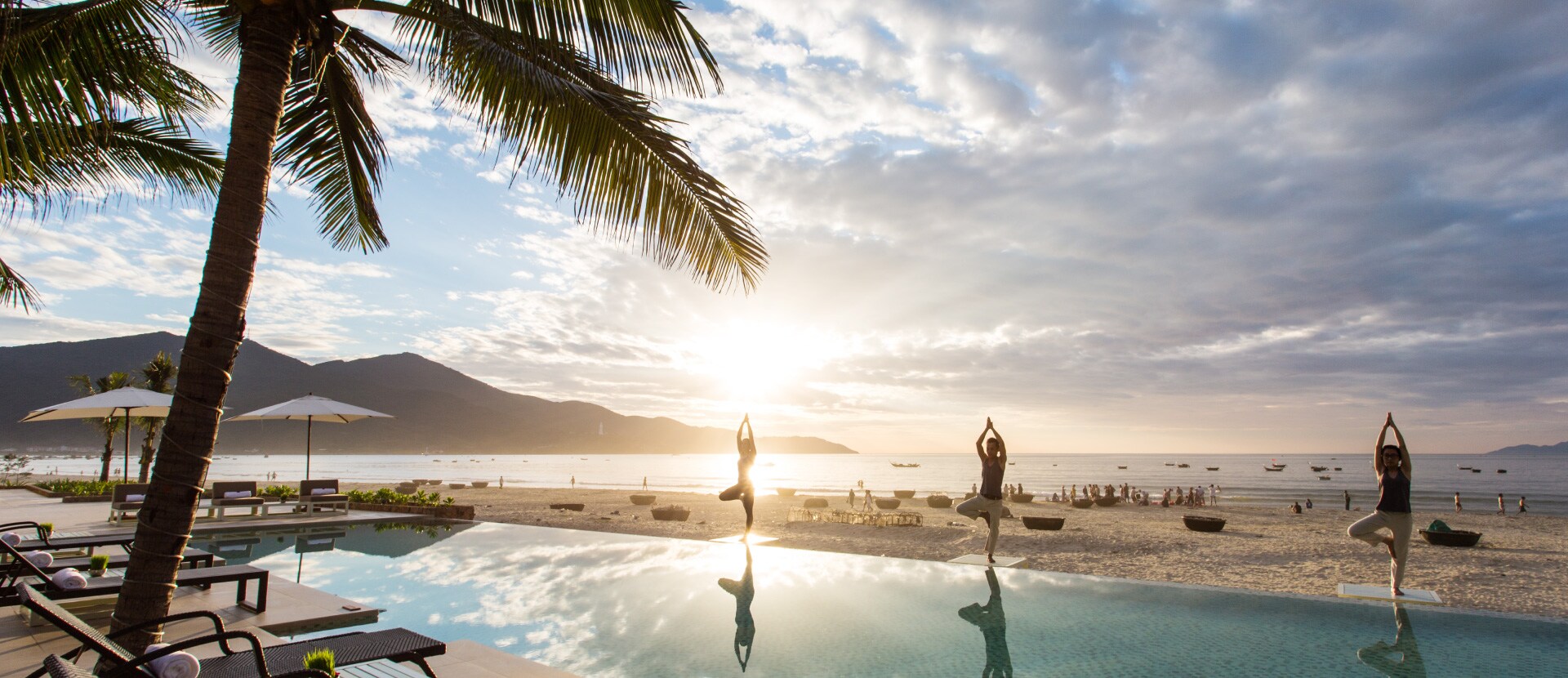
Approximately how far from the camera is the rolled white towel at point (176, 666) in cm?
274

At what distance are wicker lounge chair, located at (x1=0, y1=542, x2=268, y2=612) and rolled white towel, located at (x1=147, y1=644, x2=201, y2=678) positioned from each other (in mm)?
2203

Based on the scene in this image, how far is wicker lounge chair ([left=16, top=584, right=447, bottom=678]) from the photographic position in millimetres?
2670

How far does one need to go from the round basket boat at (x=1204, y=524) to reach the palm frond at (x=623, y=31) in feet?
69.0

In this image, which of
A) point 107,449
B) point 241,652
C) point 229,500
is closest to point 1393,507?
point 241,652

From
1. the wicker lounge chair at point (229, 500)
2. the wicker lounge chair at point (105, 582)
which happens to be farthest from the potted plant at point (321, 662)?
the wicker lounge chair at point (229, 500)

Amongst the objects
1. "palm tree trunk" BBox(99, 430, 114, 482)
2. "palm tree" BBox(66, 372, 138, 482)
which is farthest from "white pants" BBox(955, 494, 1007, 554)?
"palm tree trunk" BBox(99, 430, 114, 482)

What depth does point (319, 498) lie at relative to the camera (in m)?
14.6

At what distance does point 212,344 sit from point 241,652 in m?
1.58

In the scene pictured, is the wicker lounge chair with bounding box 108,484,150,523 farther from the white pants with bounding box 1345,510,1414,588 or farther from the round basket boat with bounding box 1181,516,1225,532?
the round basket boat with bounding box 1181,516,1225,532

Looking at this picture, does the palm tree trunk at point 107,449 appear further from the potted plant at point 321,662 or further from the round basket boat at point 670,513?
the potted plant at point 321,662

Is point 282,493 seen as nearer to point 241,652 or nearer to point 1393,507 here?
point 241,652

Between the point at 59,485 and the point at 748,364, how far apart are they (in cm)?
2256

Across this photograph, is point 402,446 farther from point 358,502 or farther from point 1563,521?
point 1563,521

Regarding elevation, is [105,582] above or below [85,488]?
above
